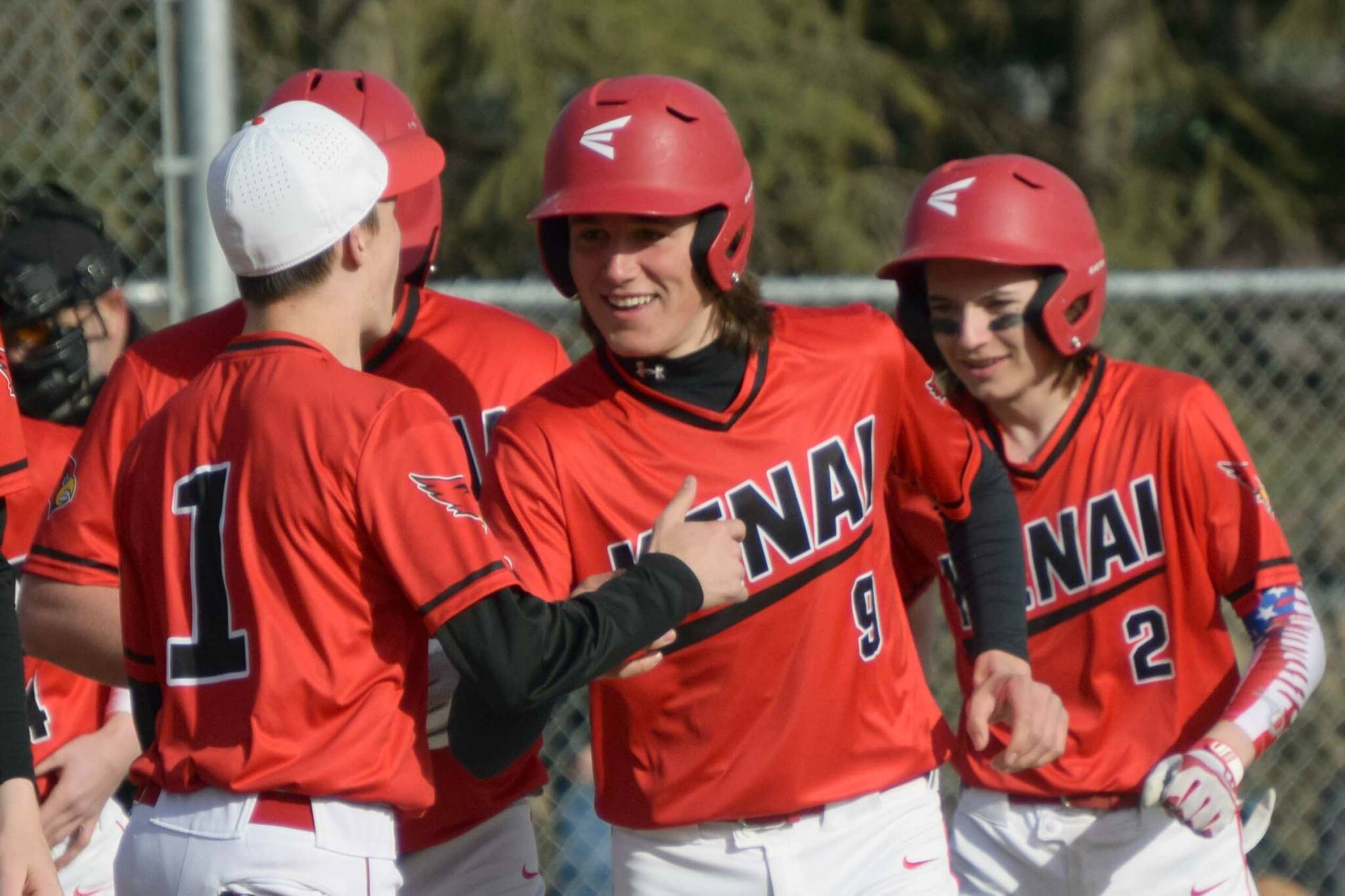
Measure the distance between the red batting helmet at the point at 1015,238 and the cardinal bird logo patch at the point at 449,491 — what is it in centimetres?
169

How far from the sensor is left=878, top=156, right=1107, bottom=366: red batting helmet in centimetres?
411

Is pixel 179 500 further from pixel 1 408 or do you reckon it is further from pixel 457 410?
pixel 457 410

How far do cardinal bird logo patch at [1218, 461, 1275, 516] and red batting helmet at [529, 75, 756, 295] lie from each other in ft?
4.13

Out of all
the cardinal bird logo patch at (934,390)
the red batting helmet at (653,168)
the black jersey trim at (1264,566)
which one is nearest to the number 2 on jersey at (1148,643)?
the black jersey trim at (1264,566)

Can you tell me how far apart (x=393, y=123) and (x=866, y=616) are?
148 centimetres

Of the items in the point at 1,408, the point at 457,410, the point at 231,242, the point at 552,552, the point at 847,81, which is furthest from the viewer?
the point at 847,81

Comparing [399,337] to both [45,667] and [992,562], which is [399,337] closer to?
[45,667]

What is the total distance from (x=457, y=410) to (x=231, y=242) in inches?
34.8

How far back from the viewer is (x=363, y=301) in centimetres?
299

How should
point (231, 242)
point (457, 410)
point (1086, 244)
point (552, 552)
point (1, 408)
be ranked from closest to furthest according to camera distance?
point (1, 408) → point (231, 242) → point (552, 552) → point (457, 410) → point (1086, 244)

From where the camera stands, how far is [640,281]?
346 centimetres

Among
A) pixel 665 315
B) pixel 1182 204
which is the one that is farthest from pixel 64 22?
pixel 1182 204

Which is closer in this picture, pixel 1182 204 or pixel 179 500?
pixel 179 500

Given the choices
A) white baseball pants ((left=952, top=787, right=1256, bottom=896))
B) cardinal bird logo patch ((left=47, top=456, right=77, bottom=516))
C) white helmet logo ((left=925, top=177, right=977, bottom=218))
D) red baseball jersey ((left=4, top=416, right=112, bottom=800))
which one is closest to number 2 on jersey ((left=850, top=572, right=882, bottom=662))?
white baseball pants ((left=952, top=787, right=1256, bottom=896))
